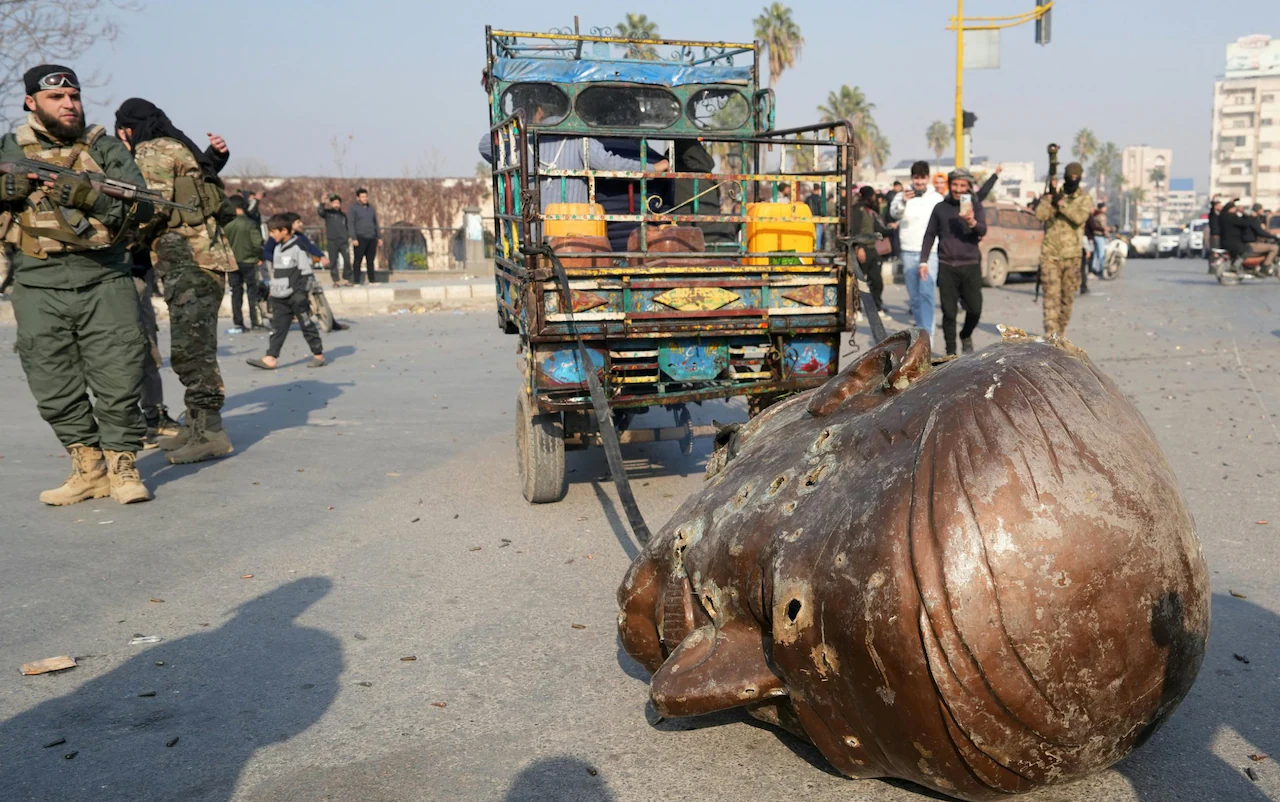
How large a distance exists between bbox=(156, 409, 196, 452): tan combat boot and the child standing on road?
435 cm

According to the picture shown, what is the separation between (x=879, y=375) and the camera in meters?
3.44

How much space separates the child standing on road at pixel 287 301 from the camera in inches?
482

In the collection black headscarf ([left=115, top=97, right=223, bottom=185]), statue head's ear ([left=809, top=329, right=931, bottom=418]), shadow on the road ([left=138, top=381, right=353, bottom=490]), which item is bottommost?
shadow on the road ([left=138, top=381, right=353, bottom=490])

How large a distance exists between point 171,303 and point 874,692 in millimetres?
6484

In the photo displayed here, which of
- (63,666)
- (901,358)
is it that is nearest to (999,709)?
(901,358)

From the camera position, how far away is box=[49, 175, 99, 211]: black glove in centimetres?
579

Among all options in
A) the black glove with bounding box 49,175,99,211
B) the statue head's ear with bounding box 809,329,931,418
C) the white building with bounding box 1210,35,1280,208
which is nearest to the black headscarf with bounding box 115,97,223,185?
the black glove with bounding box 49,175,99,211

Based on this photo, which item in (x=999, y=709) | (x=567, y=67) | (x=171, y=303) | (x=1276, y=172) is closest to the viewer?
(x=999, y=709)

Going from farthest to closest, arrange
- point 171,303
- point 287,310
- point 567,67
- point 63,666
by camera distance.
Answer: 1. point 287,310
2. point 567,67
3. point 171,303
4. point 63,666

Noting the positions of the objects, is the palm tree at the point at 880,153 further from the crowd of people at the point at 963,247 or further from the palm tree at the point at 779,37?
the crowd of people at the point at 963,247

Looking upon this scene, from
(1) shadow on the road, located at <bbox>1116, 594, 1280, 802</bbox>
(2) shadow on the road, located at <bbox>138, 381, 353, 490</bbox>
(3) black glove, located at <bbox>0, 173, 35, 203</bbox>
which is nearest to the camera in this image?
(1) shadow on the road, located at <bbox>1116, 594, 1280, 802</bbox>

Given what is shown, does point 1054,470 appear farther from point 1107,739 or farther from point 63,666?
point 63,666

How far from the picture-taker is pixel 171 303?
24.5 feet

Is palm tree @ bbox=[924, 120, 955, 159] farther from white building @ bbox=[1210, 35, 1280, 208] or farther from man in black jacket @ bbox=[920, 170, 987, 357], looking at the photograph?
man in black jacket @ bbox=[920, 170, 987, 357]
